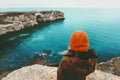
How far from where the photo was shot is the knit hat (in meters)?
5.27

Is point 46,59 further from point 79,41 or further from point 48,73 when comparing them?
point 79,41

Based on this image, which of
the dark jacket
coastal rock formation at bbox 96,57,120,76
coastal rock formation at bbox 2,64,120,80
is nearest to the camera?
the dark jacket

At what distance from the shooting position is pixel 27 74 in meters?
16.8

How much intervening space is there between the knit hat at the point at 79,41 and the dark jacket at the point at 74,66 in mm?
243

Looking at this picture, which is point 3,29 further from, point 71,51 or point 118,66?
point 71,51

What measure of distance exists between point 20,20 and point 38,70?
71532mm

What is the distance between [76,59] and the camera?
5406 mm

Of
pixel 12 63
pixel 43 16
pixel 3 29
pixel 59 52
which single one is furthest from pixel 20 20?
pixel 12 63

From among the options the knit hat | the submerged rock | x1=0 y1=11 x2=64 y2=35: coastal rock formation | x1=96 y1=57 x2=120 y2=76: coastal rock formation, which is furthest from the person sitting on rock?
x1=0 y1=11 x2=64 y2=35: coastal rock formation

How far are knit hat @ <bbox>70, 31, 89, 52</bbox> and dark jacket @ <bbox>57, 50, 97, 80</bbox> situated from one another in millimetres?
243

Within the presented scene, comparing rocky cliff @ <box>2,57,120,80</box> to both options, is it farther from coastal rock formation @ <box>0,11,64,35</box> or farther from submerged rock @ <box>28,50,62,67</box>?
coastal rock formation @ <box>0,11,64,35</box>

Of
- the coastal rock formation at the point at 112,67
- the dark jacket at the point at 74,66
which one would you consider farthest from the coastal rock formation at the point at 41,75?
the dark jacket at the point at 74,66

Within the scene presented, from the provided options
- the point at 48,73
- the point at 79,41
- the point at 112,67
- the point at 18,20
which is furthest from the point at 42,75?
the point at 18,20

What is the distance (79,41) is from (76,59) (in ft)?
1.95
